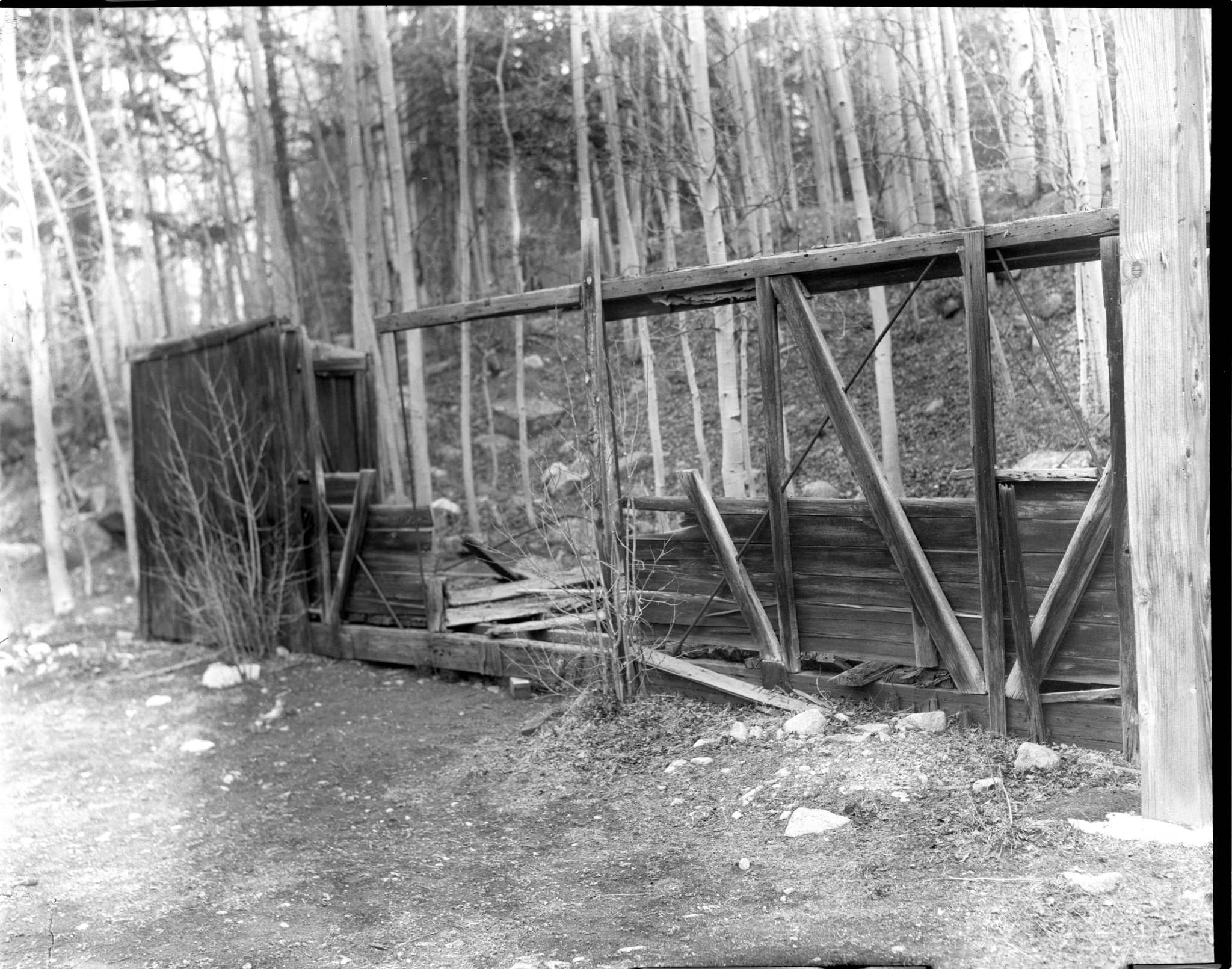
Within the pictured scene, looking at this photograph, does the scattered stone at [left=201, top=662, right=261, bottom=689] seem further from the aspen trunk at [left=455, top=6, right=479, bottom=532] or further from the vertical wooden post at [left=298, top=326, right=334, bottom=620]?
the aspen trunk at [left=455, top=6, right=479, bottom=532]

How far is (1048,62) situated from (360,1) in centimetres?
884

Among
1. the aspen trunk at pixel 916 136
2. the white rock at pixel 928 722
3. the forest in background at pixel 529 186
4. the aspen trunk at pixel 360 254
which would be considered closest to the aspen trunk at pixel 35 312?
the forest in background at pixel 529 186

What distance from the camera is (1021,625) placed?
5.18 m

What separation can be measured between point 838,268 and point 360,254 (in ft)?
29.4

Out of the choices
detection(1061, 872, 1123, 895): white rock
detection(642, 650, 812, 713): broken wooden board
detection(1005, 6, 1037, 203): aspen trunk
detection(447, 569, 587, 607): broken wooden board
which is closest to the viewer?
detection(1061, 872, 1123, 895): white rock

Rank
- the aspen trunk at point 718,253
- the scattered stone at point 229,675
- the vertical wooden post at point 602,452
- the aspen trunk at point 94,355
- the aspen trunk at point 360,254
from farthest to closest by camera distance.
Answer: the aspen trunk at point 94,355, the aspen trunk at point 360,254, the scattered stone at point 229,675, the aspen trunk at point 718,253, the vertical wooden post at point 602,452

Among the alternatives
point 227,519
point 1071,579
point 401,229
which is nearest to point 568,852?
point 1071,579

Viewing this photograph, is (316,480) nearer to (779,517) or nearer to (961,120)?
(779,517)

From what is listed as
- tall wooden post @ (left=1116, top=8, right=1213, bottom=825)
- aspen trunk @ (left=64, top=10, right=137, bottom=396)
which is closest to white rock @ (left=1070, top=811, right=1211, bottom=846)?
tall wooden post @ (left=1116, top=8, right=1213, bottom=825)

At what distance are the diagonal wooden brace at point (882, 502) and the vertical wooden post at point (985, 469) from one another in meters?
0.14

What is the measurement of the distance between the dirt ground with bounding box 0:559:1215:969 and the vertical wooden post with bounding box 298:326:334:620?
2.07 meters

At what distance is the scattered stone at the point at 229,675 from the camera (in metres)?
8.91

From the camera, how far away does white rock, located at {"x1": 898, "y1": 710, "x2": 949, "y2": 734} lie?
5.48 metres

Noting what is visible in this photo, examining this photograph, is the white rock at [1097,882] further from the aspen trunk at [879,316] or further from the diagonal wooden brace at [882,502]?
the aspen trunk at [879,316]
